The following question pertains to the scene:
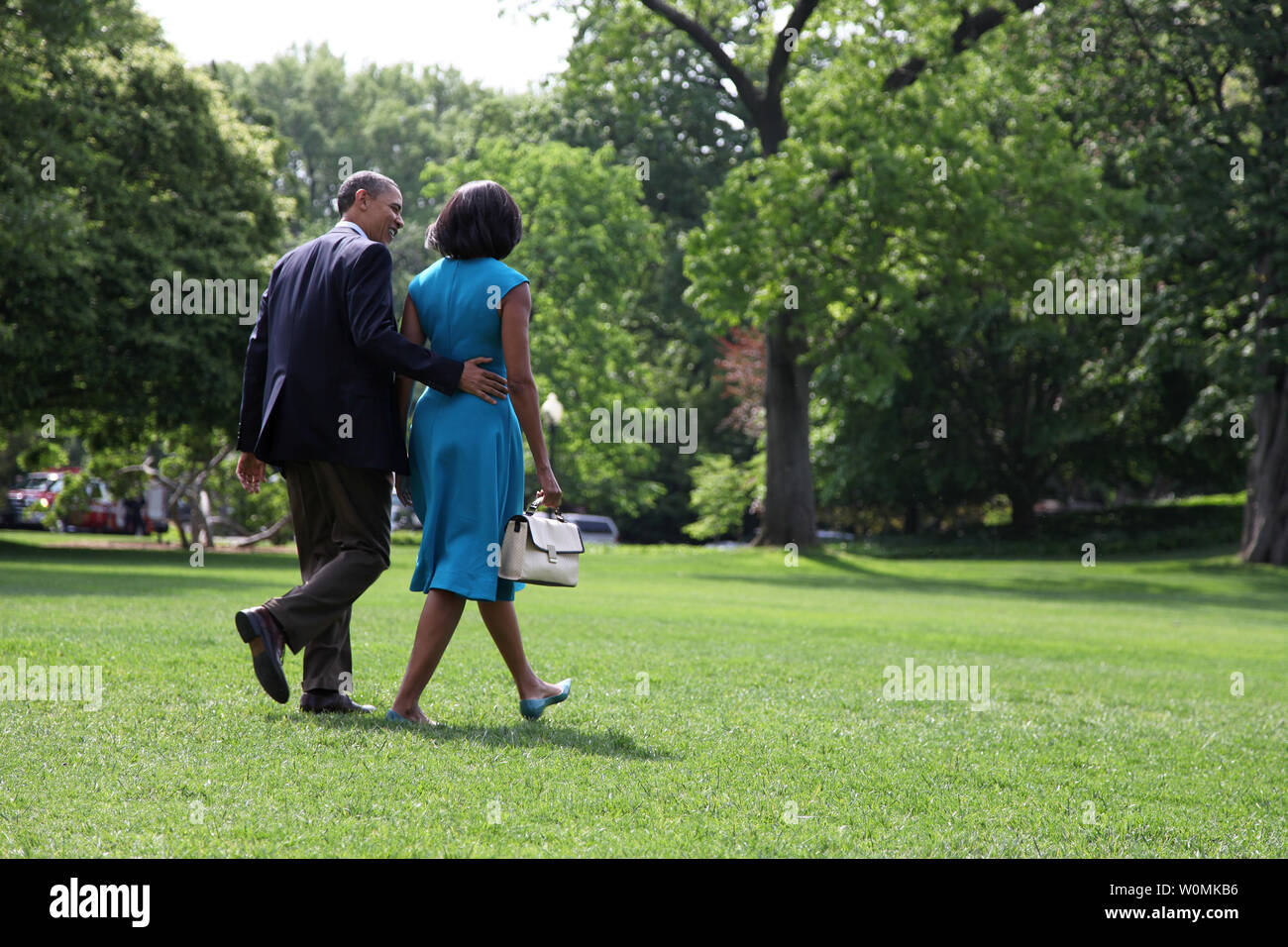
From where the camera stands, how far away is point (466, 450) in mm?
5234

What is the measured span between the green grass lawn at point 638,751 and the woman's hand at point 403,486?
94 centimetres

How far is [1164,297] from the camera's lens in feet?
92.8

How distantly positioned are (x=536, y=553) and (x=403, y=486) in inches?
31.0

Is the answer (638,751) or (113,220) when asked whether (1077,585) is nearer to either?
(113,220)

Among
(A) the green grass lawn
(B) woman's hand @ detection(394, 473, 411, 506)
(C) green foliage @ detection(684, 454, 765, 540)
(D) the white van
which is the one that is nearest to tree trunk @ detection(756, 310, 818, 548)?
(C) green foliage @ detection(684, 454, 765, 540)

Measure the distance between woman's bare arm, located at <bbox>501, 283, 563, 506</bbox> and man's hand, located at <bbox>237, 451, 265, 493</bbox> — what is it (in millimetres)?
1194

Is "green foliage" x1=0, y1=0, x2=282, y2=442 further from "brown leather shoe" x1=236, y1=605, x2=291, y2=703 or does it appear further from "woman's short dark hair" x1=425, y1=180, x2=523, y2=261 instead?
"brown leather shoe" x1=236, y1=605, x2=291, y2=703

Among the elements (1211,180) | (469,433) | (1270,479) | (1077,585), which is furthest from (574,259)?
(469,433)

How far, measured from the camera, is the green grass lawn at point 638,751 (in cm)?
364

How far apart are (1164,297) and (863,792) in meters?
26.6

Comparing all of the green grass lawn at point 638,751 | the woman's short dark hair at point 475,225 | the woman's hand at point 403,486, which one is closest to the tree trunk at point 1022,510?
the green grass lawn at point 638,751

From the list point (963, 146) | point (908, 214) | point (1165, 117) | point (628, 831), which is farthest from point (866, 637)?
point (1165, 117)

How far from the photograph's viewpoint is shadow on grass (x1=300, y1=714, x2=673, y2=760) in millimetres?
4867
